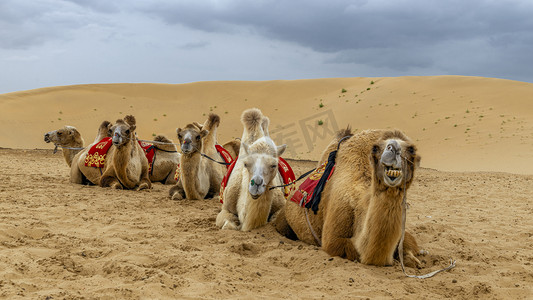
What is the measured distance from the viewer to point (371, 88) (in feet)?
128

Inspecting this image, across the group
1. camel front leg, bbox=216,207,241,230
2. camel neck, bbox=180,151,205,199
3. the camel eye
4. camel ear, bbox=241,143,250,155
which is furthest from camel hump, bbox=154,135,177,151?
the camel eye

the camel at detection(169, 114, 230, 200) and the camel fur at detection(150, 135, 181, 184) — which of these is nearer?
the camel at detection(169, 114, 230, 200)

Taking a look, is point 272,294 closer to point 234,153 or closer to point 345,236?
point 345,236

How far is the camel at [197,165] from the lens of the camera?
784cm

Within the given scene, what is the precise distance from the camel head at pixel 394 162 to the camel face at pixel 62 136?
10117 mm

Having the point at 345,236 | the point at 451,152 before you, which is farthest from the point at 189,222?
the point at 451,152

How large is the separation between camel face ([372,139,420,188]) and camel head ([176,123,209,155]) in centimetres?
469

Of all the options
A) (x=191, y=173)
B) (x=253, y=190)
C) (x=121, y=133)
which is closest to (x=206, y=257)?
(x=253, y=190)

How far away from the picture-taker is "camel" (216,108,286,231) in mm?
5043

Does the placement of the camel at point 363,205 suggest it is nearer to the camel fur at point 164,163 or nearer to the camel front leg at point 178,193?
the camel front leg at point 178,193

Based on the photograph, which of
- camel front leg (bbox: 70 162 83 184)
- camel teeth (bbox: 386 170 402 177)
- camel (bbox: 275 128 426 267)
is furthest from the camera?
camel front leg (bbox: 70 162 83 184)

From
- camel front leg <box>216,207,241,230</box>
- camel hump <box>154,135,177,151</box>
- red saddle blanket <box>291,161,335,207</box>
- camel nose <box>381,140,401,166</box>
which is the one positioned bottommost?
camel front leg <box>216,207,241,230</box>

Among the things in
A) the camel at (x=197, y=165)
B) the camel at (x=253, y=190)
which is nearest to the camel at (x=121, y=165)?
the camel at (x=197, y=165)

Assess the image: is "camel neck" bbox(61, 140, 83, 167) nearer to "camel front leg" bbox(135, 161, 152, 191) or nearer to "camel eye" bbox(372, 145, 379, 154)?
"camel front leg" bbox(135, 161, 152, 191)
